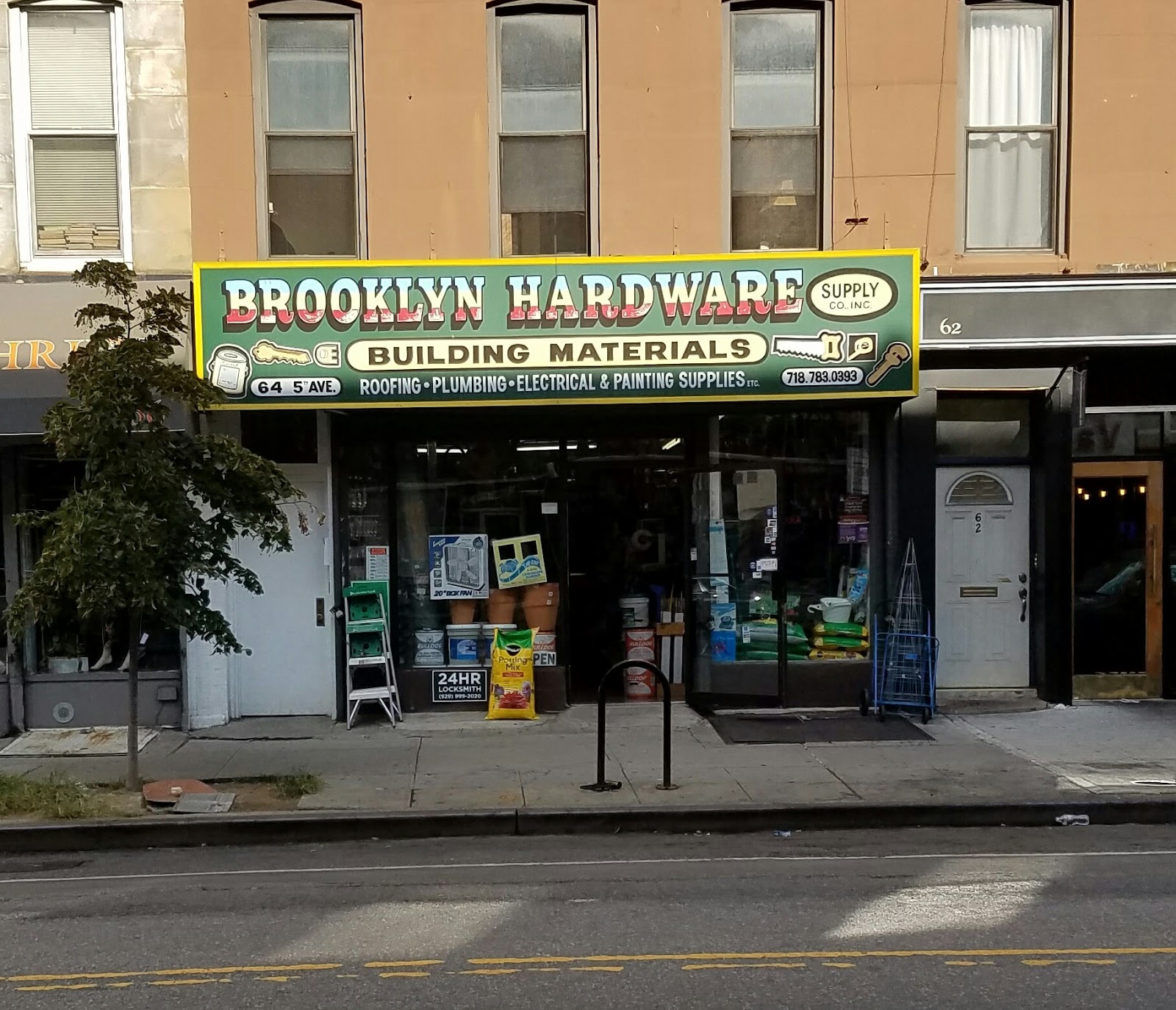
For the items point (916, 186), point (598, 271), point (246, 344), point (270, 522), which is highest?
point (916, 186)

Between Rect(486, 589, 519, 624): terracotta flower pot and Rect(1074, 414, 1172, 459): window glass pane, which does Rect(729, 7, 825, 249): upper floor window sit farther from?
Rect(486, 589, 519, 624): terracotta flower pot

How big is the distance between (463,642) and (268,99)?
5459mm

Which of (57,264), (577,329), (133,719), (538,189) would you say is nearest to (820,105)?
(538,189)

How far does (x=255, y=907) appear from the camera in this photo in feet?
19.0

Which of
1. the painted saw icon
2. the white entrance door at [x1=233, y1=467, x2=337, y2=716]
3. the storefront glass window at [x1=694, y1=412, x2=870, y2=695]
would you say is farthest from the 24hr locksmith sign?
the white entrance door at [x1=233, y1=467, x2=337, y2=716]

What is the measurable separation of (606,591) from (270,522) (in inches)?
158

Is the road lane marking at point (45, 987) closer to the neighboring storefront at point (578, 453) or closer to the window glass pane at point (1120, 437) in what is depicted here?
the neighboring storefront at point (578, 453)

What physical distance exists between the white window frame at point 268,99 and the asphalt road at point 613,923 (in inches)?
225

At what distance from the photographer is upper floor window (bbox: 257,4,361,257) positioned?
1007 centimetres

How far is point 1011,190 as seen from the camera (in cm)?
1031

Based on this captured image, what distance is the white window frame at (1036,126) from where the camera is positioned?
10.1m

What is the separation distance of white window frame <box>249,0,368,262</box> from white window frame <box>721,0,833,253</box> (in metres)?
3.37

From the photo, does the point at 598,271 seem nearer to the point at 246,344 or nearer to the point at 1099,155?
the point at 246,344

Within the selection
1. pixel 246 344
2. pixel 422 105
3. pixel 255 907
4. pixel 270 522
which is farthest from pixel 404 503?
pixel 255 907
